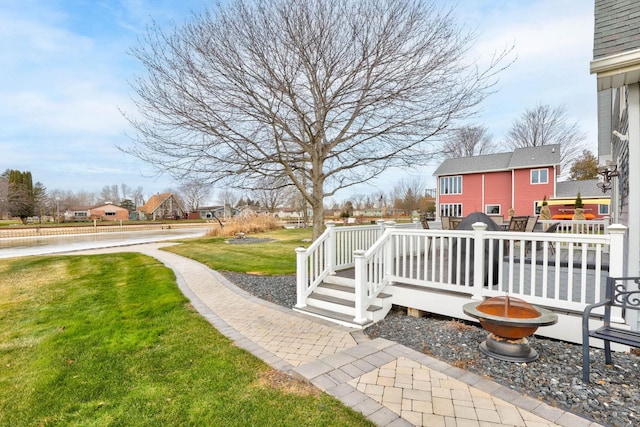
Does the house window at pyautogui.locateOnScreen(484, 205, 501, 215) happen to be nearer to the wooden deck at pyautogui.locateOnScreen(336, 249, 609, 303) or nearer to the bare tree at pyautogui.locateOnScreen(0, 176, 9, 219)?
the wooden deck at pyautogui.locateOnScreen(336, 249, 609, 303)

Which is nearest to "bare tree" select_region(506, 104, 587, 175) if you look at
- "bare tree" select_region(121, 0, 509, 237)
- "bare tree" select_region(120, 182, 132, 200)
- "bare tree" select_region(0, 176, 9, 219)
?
"bare tree" select_region(121, 0, 509, 237)

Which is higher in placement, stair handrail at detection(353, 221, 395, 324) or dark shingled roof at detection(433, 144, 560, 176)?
dark shingled roof at detection(433, 144, 560, 176)

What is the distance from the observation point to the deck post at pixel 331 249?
5743mm

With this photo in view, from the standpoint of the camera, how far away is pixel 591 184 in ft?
73.8

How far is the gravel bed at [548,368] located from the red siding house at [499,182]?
73.7 ft

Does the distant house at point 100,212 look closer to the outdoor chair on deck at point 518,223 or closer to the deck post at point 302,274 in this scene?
the deck post at point 302,274

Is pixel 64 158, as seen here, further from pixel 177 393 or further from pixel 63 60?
pixel 177 393

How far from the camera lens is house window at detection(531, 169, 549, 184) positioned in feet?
71.4

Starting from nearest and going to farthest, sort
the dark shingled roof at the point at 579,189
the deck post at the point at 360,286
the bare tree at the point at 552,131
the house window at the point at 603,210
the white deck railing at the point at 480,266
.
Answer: the white deck railing at the point at 480,266 < the deck post at the point at 360,286 < the dark shingled roof at the point at 579,189 < the house window at the point at 603,210 < the bare tree at the point at 552,131

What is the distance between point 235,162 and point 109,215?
6417 cm

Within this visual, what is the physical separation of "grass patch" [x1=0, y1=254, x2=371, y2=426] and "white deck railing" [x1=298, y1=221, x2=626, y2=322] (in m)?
1.94

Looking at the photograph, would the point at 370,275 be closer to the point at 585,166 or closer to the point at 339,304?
A: the point at 339,304

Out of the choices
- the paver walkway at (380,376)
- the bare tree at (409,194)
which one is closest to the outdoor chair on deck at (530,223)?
the paver walkway at (380,376)

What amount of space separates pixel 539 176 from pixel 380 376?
24738mm
